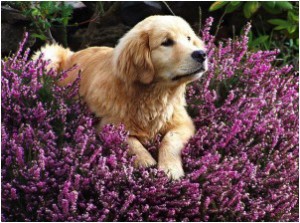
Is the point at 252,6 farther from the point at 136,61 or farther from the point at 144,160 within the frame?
the point at 144,160

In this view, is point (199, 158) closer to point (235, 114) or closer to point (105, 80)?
point (235, 114)

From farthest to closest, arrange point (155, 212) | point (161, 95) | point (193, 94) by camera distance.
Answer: point (193, 94), point (161, 95), point (155, 212)

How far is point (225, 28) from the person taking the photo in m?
6.15

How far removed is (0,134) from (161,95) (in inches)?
42.9

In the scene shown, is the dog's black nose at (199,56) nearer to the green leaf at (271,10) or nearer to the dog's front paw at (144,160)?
the dog's front paw at (144,160)

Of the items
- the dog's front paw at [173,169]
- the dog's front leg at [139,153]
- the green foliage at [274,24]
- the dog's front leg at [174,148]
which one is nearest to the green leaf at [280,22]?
the green foliage at [274,24]

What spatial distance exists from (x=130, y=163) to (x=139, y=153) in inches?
10.4

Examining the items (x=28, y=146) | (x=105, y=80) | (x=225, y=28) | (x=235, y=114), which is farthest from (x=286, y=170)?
(x=225, y=28)

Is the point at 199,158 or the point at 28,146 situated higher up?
the point at 28,146

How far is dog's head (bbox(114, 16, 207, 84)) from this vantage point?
355 centimetres

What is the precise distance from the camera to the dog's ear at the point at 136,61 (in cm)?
364

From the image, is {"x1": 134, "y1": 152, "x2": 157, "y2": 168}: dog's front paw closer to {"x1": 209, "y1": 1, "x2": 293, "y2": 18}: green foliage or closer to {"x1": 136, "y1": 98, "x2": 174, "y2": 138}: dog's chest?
{"x1": 136, "y1": 98, "x2": 174, "y2": 138}: dog's chest

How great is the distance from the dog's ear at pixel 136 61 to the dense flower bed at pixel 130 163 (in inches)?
14.3

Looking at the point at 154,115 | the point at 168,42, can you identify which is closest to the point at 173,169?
the point at 154,115
